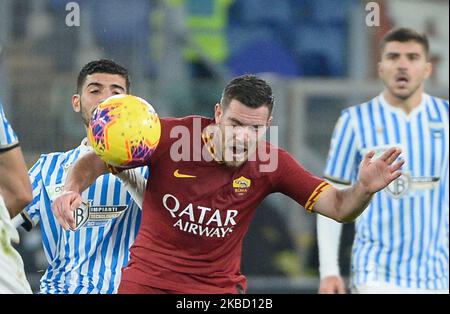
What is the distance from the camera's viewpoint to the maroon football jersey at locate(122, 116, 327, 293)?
5000 mm

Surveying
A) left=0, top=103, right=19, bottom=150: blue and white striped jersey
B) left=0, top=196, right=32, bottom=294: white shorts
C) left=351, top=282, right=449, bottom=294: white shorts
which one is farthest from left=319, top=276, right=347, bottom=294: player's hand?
left=0, top=103, right=19, bottom=150: blue and white striped jersey

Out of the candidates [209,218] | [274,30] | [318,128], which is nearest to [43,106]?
[318,128]

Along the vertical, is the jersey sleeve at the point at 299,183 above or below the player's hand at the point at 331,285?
above

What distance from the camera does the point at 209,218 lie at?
503cm

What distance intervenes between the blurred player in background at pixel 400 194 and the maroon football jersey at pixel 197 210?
5.88ft

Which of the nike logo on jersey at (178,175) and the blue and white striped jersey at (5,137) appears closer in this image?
the blue and white striped jersey at (5,137)

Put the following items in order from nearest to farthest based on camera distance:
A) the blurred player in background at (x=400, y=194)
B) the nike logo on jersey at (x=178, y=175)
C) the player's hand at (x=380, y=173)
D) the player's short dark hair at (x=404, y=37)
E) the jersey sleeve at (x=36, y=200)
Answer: the player's hand at (x=380, y=173), the nike logo on jersey at (x=178, y=175), the jersey sleeve at (x=36, y=200), the blurred player in background at (x=400, y=194), the player's short dark hair at (x=404, y=37)

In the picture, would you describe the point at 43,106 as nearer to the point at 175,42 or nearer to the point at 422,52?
the point at 175,42

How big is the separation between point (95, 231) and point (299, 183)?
1295mm

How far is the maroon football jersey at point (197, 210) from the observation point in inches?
197

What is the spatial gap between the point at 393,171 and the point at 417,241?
2172 mm

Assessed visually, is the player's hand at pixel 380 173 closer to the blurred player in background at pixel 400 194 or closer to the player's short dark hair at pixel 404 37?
the blurred player in background at pixel 400 194

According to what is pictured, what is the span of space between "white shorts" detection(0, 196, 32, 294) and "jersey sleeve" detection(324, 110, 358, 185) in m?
2.95

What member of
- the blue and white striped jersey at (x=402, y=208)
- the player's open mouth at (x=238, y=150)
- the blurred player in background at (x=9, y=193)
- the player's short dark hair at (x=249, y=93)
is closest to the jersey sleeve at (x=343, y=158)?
the blue and white striped jersey at (x=402, y=208)
